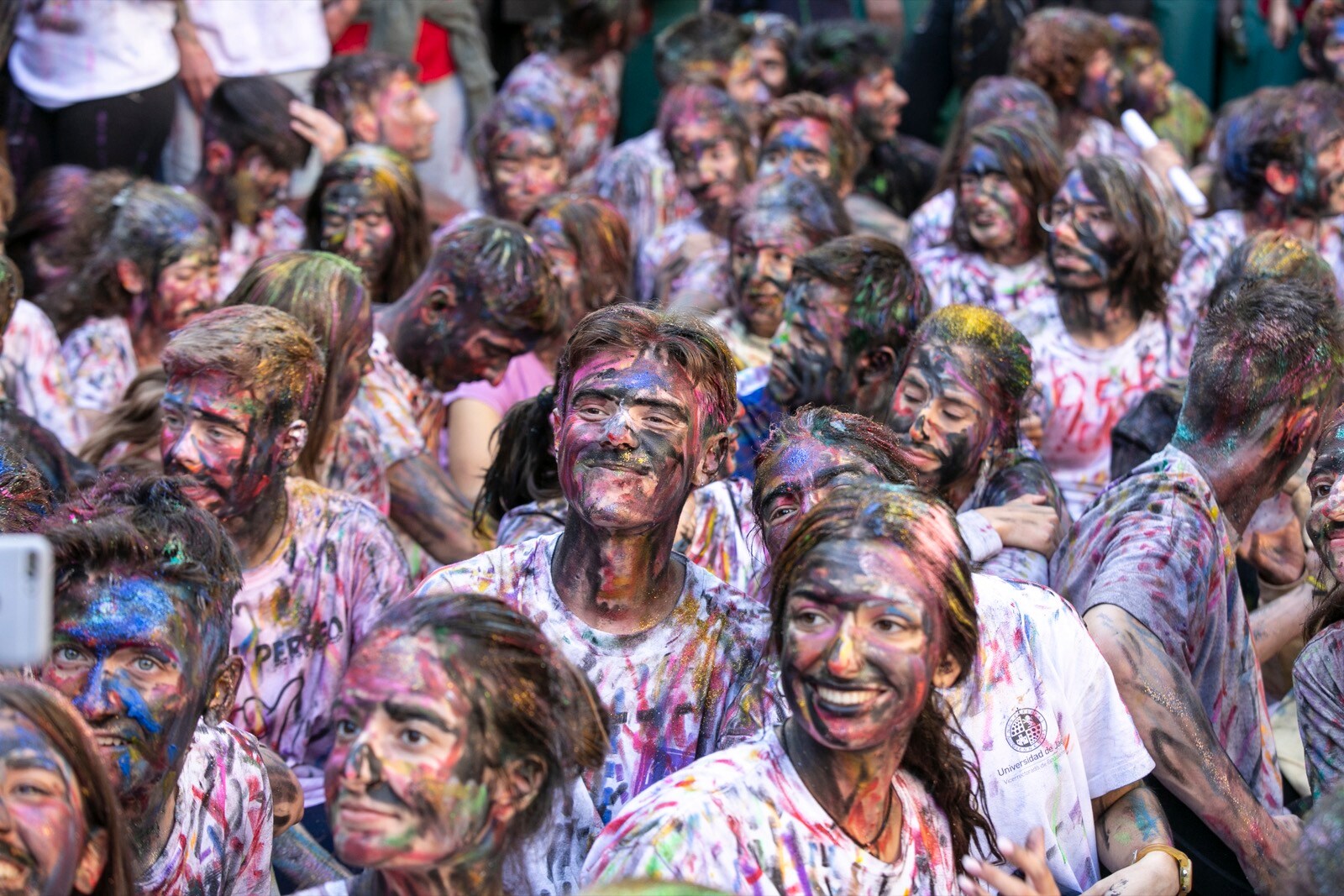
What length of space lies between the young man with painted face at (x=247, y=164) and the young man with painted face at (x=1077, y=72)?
11.6 feet

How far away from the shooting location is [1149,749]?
3543 millimetres

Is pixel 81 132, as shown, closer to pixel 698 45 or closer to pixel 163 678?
pixel 698 45

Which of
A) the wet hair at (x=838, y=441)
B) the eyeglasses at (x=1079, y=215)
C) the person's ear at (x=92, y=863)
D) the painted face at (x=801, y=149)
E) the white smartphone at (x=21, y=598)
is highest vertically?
the white smartphone at (x=21, y=598)

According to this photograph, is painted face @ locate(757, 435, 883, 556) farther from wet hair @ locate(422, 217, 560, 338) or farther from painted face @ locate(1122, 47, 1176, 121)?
painted face @ locate(1122, 47, 1176, 121)

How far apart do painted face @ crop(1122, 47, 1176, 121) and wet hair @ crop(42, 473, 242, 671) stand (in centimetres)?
629

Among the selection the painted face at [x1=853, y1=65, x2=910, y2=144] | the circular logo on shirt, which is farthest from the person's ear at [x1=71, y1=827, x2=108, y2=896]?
the painted face at [x1=853, y1=65, x2=910, y2=144]

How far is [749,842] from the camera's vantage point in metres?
2.60

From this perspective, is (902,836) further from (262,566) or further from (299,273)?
(299,273)

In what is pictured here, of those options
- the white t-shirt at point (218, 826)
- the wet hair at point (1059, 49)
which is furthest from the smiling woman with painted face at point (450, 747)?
the wet hair at point (1059, 49)

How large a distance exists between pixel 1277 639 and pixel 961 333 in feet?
3.75

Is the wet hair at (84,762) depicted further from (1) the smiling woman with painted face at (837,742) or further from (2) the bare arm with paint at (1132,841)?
(2) the bare arm with paint at (1132,841)

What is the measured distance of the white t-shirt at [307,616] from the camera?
401 cm

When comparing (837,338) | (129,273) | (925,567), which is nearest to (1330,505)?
(925,567)

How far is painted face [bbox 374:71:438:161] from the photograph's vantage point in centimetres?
751
